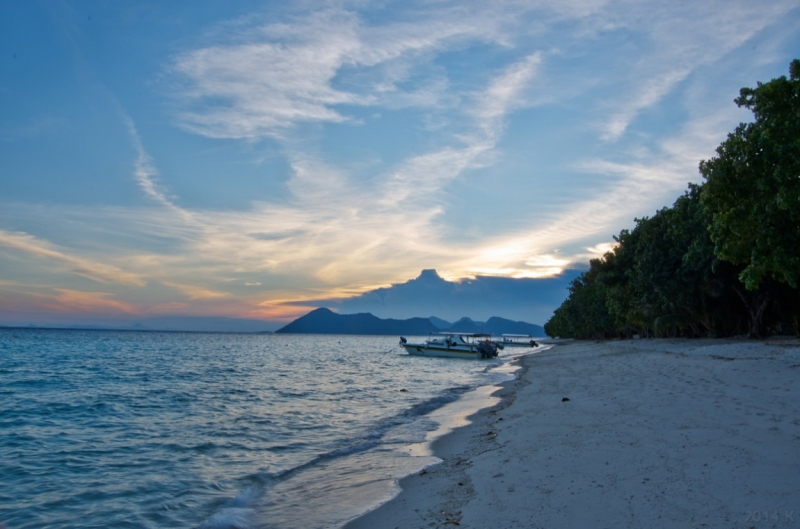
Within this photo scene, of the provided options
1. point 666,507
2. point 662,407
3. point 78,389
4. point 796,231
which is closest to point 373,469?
point 666,507

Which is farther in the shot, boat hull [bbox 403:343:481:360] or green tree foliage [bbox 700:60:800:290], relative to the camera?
boat hull [bbox 403:343:481:360]

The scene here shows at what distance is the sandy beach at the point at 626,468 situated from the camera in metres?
5.73

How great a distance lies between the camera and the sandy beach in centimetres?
573

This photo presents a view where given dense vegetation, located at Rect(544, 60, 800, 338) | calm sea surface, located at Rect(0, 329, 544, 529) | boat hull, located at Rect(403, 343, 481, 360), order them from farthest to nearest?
1. boat hull, located at Rect(403, 343, 481, 360)
2. dense vegetation, located at Rect(544, 60, 800, 338)
3. calm sea surface, located at Rect(0, 329, 544, 529)

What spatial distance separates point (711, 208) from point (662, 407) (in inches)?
571

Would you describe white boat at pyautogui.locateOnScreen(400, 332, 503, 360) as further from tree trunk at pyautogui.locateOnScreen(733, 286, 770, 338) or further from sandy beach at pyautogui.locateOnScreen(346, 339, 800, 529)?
sandy beach at pyautogui.locateOnScreen(346, 339, 800, 529)

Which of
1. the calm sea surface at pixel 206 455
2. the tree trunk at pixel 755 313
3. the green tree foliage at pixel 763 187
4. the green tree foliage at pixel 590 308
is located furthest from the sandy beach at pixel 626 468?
the green tree foliage at pixel 590 308

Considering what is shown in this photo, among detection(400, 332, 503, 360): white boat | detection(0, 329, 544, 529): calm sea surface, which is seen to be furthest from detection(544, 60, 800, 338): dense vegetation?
detection(400, 332, 503, 360): white boat

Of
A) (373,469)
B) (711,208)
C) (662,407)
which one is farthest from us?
(711,208)

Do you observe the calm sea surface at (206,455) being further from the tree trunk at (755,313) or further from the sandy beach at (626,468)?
the tree trunk at (755,313)

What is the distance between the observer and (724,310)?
43594 millimetres

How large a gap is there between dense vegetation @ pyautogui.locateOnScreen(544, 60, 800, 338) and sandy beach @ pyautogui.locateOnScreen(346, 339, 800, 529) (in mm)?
8499

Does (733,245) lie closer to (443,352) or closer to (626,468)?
(626,468)

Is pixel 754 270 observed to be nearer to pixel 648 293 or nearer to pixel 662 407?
pixel 662 407
